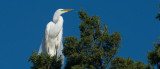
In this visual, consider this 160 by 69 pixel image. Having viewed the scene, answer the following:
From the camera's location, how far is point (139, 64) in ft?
34.9

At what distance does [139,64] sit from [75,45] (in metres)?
1.61

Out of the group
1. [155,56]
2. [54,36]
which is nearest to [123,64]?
[155,56]

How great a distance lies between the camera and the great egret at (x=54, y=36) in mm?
13891

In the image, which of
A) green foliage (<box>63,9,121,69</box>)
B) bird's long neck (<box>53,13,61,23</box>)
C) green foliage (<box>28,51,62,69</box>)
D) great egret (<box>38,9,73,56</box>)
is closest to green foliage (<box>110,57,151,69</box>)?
green foliage (<box>63,9,121,69</box>)

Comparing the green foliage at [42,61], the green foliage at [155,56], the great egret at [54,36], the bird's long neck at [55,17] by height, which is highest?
the bird's long neck at [55,17]

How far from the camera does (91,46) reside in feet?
35.9

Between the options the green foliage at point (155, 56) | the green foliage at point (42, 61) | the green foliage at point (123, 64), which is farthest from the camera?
the green foliage at point (42, 61)

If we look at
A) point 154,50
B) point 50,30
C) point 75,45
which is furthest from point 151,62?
point 50,30

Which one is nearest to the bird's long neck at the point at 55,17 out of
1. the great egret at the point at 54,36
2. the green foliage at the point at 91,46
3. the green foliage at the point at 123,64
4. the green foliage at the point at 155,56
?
the great egret at the point at 54,36

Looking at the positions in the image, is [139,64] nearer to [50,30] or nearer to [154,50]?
[154,50]

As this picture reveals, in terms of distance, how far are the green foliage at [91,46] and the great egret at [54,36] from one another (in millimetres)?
2350

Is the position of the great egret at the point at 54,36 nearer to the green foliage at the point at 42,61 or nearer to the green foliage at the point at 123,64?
the green foliage at the point at 42,61

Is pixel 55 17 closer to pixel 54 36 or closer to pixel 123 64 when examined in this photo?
pixel 54 36

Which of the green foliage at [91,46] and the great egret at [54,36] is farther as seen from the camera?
the great egret at [54,36]
